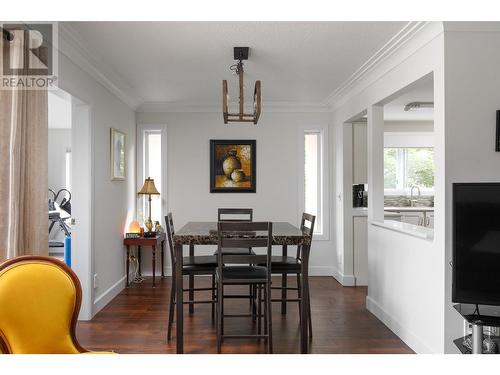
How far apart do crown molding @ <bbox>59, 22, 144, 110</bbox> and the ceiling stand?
37 mm

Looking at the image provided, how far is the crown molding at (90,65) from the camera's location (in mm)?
3072

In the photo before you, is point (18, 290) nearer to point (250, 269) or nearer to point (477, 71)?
point (250, 269)

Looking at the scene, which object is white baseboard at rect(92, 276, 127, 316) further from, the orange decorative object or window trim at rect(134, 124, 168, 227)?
window trim at rect(134, 124, 168, 227)

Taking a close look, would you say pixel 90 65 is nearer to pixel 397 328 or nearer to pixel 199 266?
pixel 199 266

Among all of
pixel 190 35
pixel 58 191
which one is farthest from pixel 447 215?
pixel 58 191

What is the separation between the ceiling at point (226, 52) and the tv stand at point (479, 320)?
1922 mm

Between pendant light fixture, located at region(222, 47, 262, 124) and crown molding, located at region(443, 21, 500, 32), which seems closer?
crown molding, located at region(443, 21, 500, 32)

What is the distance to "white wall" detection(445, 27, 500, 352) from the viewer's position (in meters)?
2.61

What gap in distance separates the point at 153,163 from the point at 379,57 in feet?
11.5

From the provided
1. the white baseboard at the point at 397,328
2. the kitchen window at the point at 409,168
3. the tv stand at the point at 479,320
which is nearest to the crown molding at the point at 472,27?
the tv stand at the point at 479,320

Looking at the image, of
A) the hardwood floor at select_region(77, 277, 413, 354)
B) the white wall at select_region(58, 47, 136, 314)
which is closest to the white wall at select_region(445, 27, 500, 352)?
the hardwood floor at select_region(77, 277, 413, 354)

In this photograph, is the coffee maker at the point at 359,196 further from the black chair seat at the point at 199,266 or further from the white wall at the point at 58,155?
the white wall at the point at 58,155

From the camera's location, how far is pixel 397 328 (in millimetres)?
3441

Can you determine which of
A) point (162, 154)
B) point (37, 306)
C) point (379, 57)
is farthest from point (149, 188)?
point (37, 306)
